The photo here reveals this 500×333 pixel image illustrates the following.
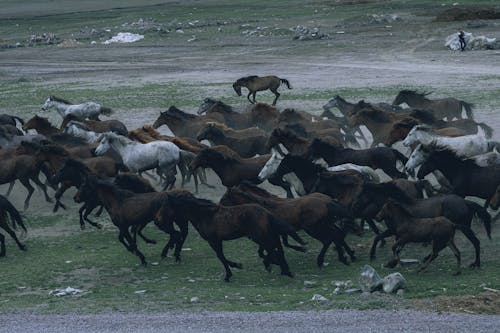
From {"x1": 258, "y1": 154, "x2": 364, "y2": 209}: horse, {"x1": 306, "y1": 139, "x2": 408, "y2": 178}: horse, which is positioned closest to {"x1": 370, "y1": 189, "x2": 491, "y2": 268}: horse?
{"x1": 258, "y1": 154, "x2": 364, "y2": 209}: horse

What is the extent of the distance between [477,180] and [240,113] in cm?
894

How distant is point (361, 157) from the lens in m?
17.3

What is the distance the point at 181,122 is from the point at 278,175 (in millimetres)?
6279

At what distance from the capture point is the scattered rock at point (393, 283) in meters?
11.7

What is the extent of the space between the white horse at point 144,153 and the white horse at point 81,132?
185cm

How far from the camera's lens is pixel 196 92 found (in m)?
31.9

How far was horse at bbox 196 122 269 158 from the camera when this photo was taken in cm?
1957

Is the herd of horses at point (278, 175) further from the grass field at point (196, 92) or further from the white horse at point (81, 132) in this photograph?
the grass field at point (196, 92)

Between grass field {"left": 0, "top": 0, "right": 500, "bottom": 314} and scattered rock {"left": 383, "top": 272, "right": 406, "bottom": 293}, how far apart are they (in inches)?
7.9

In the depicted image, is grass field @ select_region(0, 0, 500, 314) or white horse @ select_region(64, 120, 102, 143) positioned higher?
white horse @ select_region(64, 120, 102, 143)

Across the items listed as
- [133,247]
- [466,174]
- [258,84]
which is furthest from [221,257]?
[258,84]

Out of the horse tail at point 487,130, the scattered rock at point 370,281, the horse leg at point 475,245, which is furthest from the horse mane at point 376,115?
the scattered rock at point 370,281

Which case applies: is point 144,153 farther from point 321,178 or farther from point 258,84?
point 258,84

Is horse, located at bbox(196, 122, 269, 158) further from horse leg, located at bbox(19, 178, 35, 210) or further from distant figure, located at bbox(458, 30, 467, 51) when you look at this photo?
distant figure, located at bbox(458, 30, 467, 51)
